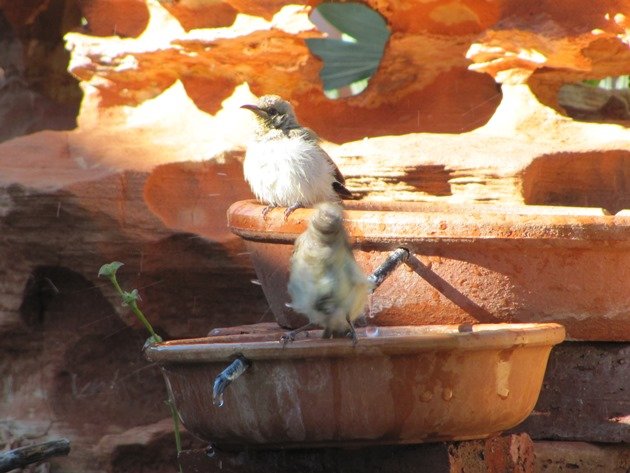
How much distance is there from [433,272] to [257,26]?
97.3 inches

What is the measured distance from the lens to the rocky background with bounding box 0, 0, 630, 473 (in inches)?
227

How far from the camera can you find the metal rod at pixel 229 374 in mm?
3312

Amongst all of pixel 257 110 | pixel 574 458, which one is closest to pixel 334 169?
pixel 257 110

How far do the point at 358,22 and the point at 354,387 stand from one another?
159 inches

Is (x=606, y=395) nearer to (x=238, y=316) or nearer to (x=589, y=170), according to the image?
(x=589, y=170)

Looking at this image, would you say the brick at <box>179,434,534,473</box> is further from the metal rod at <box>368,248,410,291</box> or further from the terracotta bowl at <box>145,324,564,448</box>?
the metal rod at <box>368,248,410,291</box>

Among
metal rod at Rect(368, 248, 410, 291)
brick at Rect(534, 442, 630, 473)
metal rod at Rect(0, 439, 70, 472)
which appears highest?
metal rod at Rect(368, 248, 410, 291)

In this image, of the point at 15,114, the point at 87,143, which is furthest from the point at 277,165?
the point at 15,114

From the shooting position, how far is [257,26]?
6.18 meters

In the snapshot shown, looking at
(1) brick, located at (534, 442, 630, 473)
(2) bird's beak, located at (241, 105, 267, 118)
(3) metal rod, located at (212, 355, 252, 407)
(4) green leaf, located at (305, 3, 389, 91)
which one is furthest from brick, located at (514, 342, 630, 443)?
(4) green leaf, located at (305, 3, 389, 91)

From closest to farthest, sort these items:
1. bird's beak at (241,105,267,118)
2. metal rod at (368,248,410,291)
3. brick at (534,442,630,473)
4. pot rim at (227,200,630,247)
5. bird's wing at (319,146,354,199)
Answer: metal rod at (368,248,410,291)
pot rim at (227,200,630,247)
brick at (534,442,630,473)
bird's wing at (319,146,354,199)
bird's beak at (241,105,267,118)

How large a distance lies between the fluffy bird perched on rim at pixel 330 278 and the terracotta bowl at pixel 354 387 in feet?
0.75

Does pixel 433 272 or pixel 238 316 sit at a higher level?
pixel 433 272

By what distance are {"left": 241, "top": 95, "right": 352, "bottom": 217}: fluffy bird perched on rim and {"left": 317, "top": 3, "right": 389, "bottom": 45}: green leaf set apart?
57.6 inches
